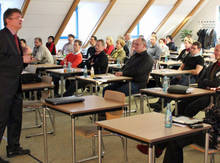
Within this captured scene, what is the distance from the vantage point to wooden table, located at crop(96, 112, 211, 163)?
2.54 meters

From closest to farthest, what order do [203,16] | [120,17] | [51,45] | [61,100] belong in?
[61,100], [51,45], [120,17], [203,16]

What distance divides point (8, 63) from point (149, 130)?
5.93 feet

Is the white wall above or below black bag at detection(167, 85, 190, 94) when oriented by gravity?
above

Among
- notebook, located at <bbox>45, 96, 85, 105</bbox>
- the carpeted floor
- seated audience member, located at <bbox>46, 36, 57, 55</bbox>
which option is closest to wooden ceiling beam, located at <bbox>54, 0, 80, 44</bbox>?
seated audience member, located at <bbox>46, 36, 57, 55</bbox>

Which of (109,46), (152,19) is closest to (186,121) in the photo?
(109,46)

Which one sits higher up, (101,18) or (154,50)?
(101,18)

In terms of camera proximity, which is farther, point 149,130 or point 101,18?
point 101,18

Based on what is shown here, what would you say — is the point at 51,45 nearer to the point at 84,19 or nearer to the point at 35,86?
the point at 84,19

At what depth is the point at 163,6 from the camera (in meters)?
14.6

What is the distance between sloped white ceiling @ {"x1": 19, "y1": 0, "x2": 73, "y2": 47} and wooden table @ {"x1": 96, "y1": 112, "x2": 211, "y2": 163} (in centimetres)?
861

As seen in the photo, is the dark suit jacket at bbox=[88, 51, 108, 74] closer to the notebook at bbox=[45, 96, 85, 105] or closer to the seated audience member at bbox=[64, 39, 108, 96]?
the seated audience member at bbox=[64, 39, 108, 96]

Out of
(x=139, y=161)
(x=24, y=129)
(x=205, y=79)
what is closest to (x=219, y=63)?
(x=205, y=79)

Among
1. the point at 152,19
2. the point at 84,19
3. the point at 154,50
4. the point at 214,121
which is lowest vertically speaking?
the point at 214,121

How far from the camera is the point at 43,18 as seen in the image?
458 inches
